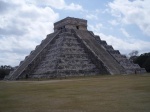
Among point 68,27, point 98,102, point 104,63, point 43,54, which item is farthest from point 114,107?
point 68,27

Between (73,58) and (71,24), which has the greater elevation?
(71,24)

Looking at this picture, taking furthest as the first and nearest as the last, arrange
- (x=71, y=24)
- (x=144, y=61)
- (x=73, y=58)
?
(x=144, y=61)
(x=71, y=24)
(x=73, y=58)

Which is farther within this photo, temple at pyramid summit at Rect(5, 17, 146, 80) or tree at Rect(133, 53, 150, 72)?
tree at Rect(133, 53, 150, 72)

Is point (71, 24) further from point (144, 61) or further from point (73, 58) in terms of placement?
point (144, 61)

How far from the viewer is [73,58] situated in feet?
117

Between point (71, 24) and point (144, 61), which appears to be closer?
point (71, 24)

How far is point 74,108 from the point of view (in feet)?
29.7

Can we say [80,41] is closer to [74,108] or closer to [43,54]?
[43,54]

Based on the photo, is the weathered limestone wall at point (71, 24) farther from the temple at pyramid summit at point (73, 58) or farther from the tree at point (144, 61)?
the tree at point (144, 61)

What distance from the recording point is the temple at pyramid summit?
3362 centimetres

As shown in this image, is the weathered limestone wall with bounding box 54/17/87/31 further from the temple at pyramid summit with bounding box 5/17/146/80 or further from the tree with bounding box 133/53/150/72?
the tree with bounding box 133/53/150/72

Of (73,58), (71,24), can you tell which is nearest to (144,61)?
(71,24)

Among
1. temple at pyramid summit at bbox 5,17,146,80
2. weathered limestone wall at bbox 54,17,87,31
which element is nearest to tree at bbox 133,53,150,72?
temple at pyramid summit at bbox 5,17,146,80

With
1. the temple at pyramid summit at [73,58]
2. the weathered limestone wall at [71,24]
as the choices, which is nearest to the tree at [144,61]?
the temple at pyramid summit at [73,58]
